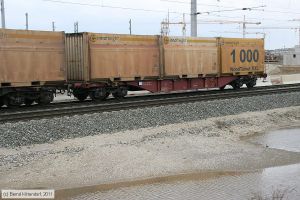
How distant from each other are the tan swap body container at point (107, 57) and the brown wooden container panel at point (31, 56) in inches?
44.3

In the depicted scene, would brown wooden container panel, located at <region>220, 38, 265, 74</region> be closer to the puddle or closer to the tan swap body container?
the tan swap body container

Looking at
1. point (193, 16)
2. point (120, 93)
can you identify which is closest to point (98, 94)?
point (120, 93)

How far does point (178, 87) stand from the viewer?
2373 centimetres

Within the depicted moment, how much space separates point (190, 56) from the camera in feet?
79.5

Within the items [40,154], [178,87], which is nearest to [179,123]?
[40,154]

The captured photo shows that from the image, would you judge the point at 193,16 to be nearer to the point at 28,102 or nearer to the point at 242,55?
the point at 242,55

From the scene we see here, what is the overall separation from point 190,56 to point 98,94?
6264 mm

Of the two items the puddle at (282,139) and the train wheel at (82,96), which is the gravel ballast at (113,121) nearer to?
the puddle at (282,139)

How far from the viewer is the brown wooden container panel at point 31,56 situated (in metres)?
17.4

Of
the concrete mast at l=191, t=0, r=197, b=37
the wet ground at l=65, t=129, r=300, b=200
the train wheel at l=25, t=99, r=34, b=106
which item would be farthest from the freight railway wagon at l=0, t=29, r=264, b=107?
the wet ground at l=65, t=129, r=300, b=200

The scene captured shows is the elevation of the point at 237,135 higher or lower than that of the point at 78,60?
lower

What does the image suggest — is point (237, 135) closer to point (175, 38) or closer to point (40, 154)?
point (40, 154)

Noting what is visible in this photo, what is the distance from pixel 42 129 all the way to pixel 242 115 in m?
7.83

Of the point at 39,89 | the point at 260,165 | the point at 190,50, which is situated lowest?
the point at 260,165
